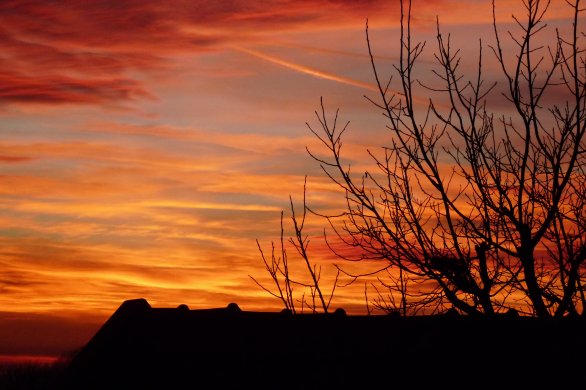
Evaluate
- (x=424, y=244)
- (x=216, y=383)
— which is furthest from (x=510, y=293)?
(x=216, y=383)

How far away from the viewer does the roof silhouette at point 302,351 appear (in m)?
6.48

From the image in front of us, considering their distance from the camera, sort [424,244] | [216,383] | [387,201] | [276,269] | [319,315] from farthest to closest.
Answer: [276,269] < [387,201] < [424,244] < [319,315] < [216,383]

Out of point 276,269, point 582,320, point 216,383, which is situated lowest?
point 216,383

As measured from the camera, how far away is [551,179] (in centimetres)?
923

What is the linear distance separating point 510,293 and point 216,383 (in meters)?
4.22

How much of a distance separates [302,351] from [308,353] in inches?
2.2

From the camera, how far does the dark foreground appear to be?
648 centimetres

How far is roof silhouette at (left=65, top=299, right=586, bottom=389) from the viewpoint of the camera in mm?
6484

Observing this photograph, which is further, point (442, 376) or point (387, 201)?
point (387, 201)

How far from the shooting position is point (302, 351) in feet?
21.8

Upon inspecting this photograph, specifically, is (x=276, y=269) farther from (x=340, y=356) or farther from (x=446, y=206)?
(x=340, y=356)

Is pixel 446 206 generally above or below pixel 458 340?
above

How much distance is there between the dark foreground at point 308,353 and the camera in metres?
6.48

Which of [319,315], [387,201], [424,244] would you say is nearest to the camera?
[319,315]
